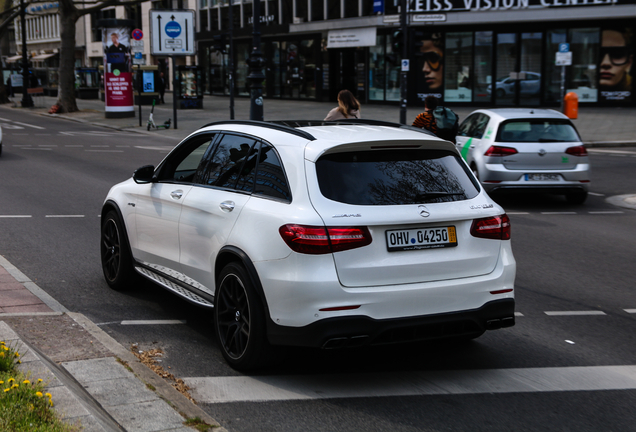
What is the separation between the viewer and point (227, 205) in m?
5.10

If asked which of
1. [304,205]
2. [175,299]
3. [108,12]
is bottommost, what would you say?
[175,299]

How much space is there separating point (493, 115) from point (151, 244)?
814 centimetres

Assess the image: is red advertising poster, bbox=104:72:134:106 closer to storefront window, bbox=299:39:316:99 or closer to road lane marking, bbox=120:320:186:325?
storefront window, bbox=299:39:316:99

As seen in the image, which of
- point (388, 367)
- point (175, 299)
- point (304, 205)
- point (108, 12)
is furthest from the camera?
point (108, 12)

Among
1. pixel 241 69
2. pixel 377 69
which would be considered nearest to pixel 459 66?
pixel 377 69

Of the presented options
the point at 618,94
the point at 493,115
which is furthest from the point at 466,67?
the point at 493,115

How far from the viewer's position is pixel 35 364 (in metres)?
4.27

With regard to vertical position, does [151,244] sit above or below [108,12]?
below

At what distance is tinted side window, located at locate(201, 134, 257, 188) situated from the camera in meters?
5.29

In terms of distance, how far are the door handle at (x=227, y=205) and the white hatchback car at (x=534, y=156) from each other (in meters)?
7.94

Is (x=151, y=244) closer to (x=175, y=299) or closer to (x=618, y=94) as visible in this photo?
(x=175, y=299)

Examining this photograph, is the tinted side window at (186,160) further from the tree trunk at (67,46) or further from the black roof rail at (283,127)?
the tree trunk at (67,46)

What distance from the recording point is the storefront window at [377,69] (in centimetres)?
3916

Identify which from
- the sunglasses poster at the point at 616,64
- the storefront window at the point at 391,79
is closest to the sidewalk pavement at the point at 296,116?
the storefront window at the point at 391,79
